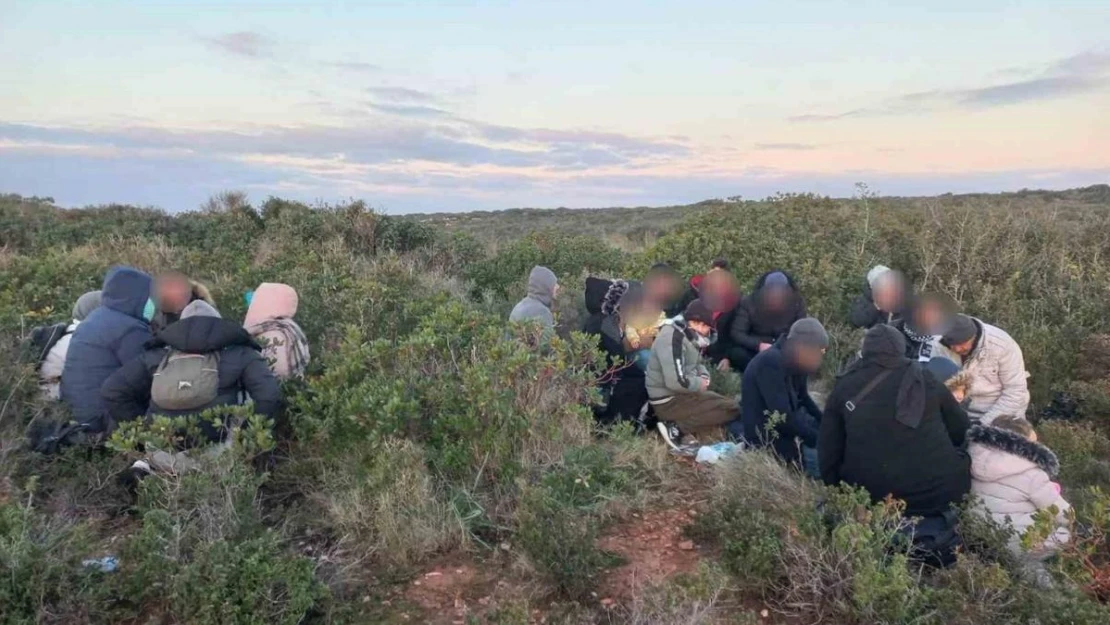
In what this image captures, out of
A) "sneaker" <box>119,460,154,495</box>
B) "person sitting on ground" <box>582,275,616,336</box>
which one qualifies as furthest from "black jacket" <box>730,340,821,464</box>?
"sneaker" <box>119,460,154,495</box>

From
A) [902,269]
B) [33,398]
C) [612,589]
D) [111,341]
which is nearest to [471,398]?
[612,589]

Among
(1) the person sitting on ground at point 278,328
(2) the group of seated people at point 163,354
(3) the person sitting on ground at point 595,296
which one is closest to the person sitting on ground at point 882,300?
(3) the person sitting on ground at point 595,296

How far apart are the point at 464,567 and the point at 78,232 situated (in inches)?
517

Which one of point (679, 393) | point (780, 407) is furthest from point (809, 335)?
point (679, 393)

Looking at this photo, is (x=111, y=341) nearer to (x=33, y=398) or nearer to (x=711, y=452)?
(x=33, y=398)

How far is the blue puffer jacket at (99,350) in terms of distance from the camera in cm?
476

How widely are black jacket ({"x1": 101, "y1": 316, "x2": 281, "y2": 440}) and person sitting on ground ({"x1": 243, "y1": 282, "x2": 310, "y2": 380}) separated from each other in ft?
1.85

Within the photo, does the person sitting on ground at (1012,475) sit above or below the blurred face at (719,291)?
below

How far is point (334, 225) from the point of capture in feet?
41.6

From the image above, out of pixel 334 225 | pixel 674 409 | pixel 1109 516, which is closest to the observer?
pixel 1109 516

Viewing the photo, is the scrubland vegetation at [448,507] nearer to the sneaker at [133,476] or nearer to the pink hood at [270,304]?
the sneaker at [133,476]

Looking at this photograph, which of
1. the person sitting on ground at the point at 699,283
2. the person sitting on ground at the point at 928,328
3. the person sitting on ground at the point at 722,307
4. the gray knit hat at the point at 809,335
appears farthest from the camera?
the person sitting on ground at the point at 699,283

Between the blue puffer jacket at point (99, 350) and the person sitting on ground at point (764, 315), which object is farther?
the person sitting on ground at point (764, 315)

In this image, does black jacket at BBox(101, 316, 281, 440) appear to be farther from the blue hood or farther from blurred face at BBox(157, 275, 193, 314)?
blurred face at BBox(157, 275, 193, 314)
